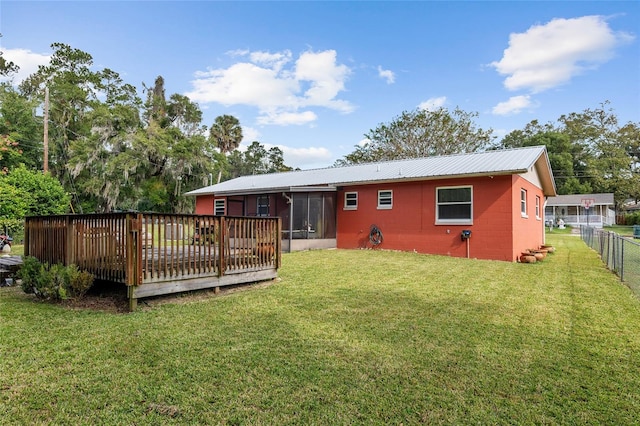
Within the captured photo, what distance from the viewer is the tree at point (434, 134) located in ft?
98.1

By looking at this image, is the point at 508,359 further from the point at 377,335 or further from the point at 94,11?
the point at 94,11

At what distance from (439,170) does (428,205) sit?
1.29m

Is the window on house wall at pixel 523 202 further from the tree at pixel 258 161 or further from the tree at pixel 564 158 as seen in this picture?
the tree at pixel 258 161

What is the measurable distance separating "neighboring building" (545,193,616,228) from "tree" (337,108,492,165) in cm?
1304

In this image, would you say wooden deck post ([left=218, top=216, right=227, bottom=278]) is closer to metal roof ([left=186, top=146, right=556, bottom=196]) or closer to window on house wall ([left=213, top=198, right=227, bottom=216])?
metal roof ([left=186, top=146, right=556, bottom=196])

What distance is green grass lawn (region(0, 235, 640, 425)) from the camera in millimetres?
2400

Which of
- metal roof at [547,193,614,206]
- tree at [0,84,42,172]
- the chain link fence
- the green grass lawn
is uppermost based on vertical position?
tree at [0,84,42,172]

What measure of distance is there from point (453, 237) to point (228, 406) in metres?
10.4

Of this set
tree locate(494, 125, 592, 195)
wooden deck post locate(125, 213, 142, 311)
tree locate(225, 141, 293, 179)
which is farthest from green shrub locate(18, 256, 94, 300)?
tree locate(225, 141, 293, 179)

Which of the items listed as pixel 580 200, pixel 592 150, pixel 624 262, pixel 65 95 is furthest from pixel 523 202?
pixel 592 150

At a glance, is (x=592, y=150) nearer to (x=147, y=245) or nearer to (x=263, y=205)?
(x=263, y=205)

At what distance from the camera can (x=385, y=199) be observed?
1327 cm

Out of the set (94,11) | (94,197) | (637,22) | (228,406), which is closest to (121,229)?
(228,406)

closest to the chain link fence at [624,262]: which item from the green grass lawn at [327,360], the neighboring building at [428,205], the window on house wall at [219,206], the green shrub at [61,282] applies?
the green grass lawn at [327,360]
